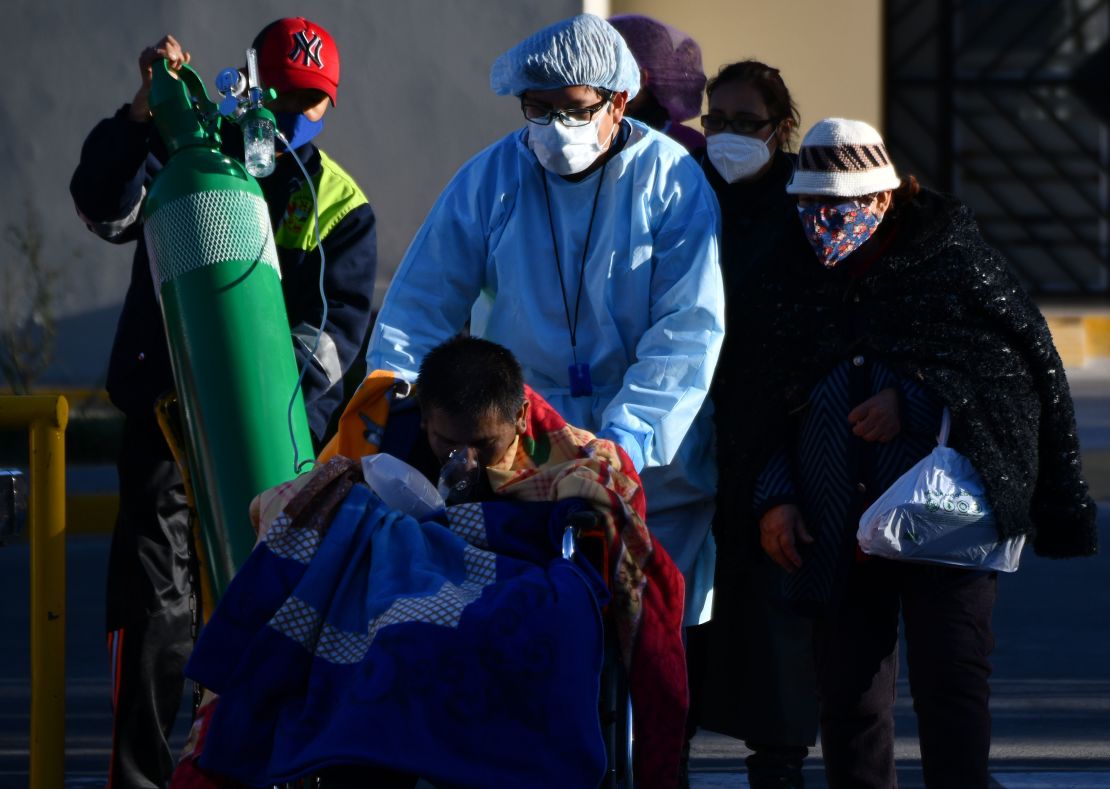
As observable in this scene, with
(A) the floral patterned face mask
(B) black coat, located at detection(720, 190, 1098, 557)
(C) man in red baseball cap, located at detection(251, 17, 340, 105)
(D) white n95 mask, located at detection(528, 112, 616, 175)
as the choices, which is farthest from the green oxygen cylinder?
(A) the floral patterned face mask

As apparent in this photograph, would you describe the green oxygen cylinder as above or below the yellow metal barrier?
above

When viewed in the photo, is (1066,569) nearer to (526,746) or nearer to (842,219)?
(842,219)

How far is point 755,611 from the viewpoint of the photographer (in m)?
4.57

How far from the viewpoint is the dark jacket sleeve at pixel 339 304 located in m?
4.47

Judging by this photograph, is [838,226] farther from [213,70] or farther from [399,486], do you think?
[213,70]

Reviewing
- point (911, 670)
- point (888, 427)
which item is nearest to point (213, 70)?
point (888, 427)

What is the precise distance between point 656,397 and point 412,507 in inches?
26.3

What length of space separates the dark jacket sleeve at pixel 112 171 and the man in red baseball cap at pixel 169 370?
1.1 inches

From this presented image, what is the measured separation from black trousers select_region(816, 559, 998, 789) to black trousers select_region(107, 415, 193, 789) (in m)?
1.50

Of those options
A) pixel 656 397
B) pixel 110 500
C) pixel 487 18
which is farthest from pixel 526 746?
pixel 487 18

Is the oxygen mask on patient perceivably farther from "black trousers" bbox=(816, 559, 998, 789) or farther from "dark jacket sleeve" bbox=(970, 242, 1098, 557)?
"dark jacket sleeve" bbox=(970, 242, 1098, 557)

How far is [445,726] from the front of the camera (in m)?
3.07

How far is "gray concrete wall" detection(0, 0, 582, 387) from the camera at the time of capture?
41.0 ft

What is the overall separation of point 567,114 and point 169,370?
113 cm
